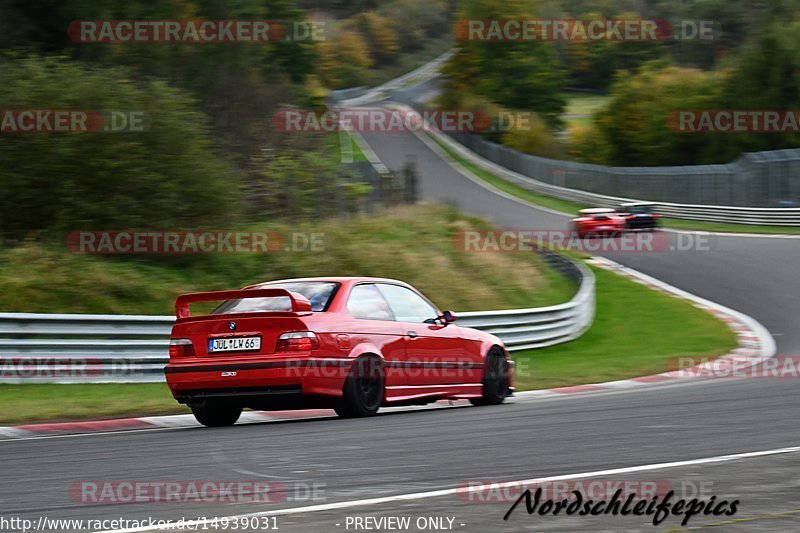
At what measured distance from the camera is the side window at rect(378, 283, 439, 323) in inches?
432

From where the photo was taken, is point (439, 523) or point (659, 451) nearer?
point (439, 523)

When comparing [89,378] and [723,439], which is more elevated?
[723,439]

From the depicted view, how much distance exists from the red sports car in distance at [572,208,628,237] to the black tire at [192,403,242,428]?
90.3 feet

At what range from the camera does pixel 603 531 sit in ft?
16.3

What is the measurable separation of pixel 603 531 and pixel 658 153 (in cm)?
6515

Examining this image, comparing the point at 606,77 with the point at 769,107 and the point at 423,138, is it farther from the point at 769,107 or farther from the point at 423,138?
the point at 769,107

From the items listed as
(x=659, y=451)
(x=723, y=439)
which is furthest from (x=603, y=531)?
(x=723, y=439)

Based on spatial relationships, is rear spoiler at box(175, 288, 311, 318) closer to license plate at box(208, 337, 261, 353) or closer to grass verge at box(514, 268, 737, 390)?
license plate at box(208, 337, 261, 353)

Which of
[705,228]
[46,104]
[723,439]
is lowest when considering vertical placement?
[705,228]

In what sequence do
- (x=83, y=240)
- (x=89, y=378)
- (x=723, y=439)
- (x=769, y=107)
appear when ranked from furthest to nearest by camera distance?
(x=769, y=107)
(x=83, y=240)
(x=89, y=378)
(x=723, y=439)

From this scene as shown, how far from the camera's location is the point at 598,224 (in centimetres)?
3703

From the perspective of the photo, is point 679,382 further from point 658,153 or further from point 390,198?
point 658,153

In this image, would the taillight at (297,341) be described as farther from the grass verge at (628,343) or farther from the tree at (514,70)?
the tree at (514,70)

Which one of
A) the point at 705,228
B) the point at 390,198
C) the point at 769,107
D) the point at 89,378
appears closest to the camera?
the point at 89,378
